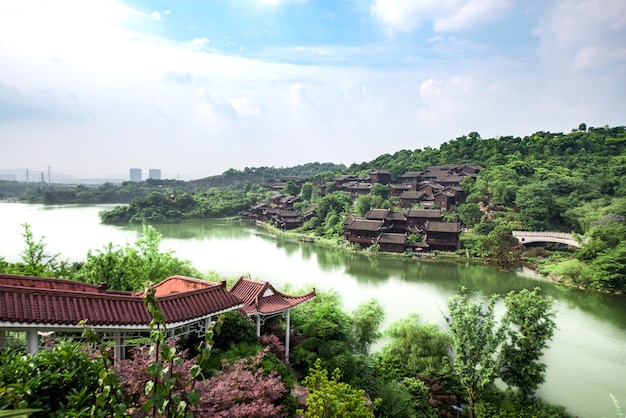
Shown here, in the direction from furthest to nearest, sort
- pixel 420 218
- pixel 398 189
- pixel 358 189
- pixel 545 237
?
pixel 358 189 < pixel 398 189 < pixel 420 218 < pixel 545 237

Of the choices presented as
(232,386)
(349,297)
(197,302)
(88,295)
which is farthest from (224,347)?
(349,297)

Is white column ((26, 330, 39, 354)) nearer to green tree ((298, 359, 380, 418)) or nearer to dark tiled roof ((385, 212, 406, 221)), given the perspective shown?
green tree ((298, 359, 380, 418))

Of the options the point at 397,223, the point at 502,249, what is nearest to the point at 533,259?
the point at 502,249

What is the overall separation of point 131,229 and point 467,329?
29502mm

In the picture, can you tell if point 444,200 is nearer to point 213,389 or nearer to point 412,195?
point 412,195

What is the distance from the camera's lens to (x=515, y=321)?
775 cm

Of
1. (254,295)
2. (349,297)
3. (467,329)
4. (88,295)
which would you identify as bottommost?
(349,297)

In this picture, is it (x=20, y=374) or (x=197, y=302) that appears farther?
(x=197, y=302)

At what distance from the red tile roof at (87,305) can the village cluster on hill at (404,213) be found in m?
19.7

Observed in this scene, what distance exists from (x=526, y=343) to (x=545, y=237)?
59.3ft

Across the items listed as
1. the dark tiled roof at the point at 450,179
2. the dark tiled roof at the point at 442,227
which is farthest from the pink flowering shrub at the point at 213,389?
the dark tiled roof at the point at 450,179

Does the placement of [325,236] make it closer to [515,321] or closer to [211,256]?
[211,256]

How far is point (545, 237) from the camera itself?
22.8 meters

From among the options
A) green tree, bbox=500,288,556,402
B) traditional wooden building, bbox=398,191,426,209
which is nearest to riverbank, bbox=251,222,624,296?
traditional wooden building, bbox=398,191,426,209
